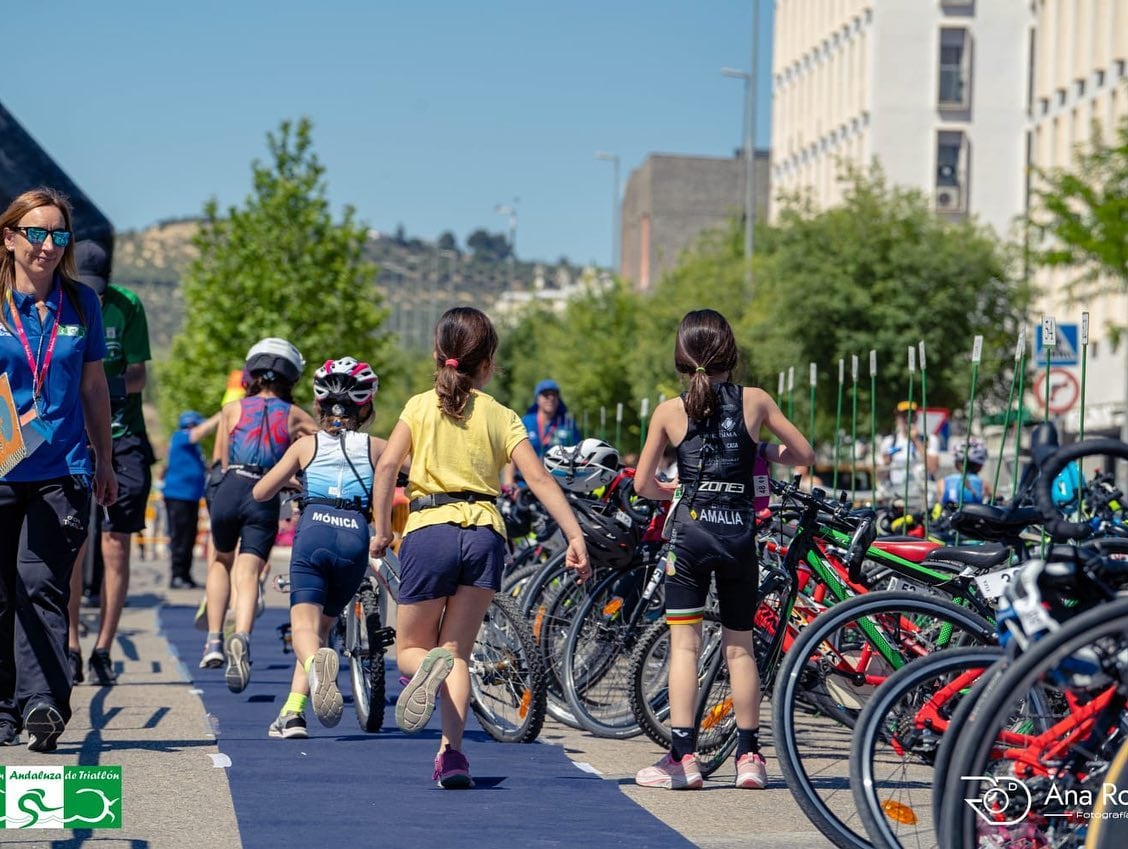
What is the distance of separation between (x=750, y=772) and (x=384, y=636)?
229cm

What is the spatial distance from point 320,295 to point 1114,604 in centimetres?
4743

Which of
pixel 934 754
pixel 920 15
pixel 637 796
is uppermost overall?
pixel 920 15

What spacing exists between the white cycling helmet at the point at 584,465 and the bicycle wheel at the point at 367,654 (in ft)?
3.63

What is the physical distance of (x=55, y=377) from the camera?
7.90 m

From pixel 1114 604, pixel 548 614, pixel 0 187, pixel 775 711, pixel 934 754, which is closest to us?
pixel 1114 604

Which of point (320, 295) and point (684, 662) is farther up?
point (320, 295)

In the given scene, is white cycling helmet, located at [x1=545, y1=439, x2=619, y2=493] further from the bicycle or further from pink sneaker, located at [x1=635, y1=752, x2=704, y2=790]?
pink sneaker, located at [x1=635, y1=752, x2=704, y2=790]

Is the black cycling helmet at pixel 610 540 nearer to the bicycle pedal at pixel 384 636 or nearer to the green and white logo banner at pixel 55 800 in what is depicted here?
the bicycle pedal at pixel 384 636

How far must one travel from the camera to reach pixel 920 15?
66.3 metres

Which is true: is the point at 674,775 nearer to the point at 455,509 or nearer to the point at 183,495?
A: the point at 455,509

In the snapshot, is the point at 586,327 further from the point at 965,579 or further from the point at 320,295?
the point at 965,579

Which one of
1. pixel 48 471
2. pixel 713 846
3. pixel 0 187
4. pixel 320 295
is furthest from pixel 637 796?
pixel 320 295

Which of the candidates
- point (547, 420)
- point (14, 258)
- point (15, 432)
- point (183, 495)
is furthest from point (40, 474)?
point (183, 495)

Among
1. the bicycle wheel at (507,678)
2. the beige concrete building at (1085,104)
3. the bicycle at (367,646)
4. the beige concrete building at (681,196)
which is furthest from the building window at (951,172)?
the bicycle wheel at (507,678)
